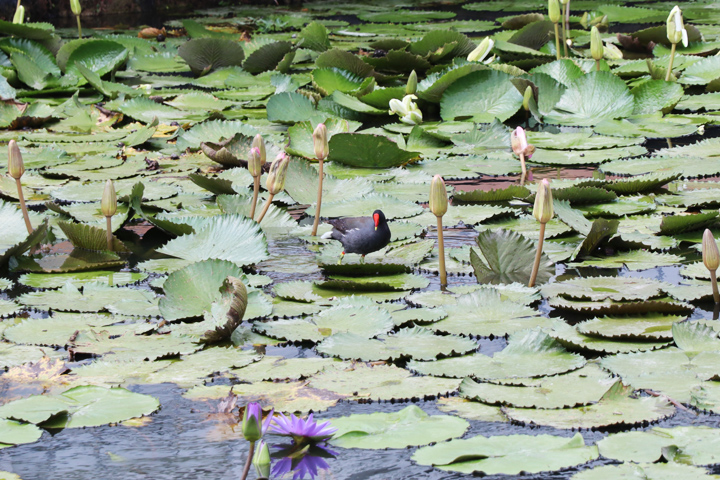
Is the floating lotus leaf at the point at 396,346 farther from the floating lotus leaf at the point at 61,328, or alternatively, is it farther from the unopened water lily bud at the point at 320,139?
the unopened water lily bud at the point at 320,139

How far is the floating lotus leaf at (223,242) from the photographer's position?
261 cm

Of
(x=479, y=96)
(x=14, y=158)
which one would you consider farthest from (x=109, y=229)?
(x=479, y=96)

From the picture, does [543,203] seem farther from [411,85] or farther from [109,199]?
[411,85]

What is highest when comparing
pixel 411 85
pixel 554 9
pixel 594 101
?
pixel 554 9

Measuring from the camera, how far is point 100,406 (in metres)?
1.73

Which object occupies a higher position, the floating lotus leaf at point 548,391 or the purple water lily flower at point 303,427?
the purple water lily flower at point 303,427

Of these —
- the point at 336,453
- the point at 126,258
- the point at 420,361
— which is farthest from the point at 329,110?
the point at 336,453

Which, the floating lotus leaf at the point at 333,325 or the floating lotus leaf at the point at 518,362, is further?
the floating lotus leaf at the point at 333,325

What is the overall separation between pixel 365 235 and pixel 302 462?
3.99 feet

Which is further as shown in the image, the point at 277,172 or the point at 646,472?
the point at 277,172

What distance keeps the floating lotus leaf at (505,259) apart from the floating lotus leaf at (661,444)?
3.03 feet

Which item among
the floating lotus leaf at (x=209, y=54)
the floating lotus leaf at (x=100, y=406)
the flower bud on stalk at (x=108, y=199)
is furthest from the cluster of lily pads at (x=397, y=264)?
the floating lotus leaf at (x=209, y=54)

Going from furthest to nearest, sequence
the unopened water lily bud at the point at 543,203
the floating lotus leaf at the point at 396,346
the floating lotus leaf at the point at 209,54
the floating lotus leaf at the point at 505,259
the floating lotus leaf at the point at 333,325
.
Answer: the floating lotus leaf at the point at 209,54 → the floating lotus leaf at the point at 505,259 → the unopened water lily bud at the point at 543,203 → the floating lotus leaf at the point at 333,325 → the floating lotus leaf at the point at 396,346

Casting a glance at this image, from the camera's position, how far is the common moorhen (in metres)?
2.60
